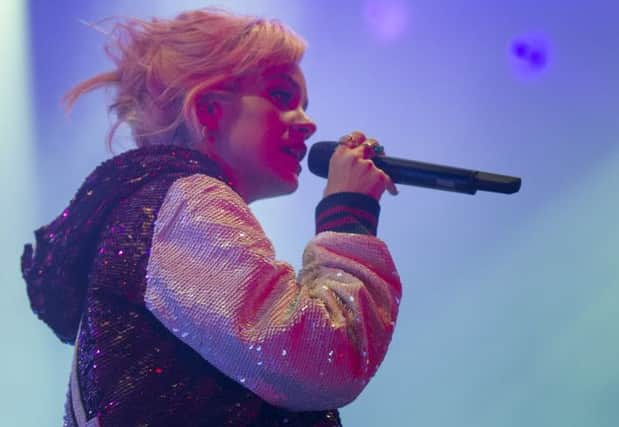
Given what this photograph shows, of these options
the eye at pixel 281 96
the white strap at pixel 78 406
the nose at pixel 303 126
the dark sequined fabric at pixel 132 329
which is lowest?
the white strap at pixel 78 406

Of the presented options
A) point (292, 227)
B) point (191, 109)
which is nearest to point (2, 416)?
point (292, 227)

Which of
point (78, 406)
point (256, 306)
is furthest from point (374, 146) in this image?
point (78, 406)

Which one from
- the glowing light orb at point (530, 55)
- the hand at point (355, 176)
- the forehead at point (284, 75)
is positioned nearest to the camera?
the hand at point (355, 176)

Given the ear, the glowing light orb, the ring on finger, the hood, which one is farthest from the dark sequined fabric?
the glowing light orb

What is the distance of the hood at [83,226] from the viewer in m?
0.65

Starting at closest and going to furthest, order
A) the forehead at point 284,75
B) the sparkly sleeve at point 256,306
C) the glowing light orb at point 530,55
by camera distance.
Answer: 1. the sparkly sleeve at point 256,306
2. the forehead at point 284,75
3. the glowing light orb at point 530,55

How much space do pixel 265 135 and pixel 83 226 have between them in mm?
231

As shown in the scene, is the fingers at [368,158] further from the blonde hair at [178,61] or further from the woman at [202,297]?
the blonde hair at [178,61]

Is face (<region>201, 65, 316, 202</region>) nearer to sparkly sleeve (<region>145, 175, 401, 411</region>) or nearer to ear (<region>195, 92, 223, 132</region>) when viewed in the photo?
ear (<region>195, 92, 223, 132</region>)

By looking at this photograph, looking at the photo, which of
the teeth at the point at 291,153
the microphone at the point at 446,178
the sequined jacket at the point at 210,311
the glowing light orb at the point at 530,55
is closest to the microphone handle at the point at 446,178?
the microphone at the point at 446,178

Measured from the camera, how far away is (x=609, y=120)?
166 cm

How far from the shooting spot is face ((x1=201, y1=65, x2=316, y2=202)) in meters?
A: 0.78

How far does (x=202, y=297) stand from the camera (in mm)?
563

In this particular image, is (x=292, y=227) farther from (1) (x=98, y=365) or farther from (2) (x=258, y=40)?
(1) (x=98, y=365)
